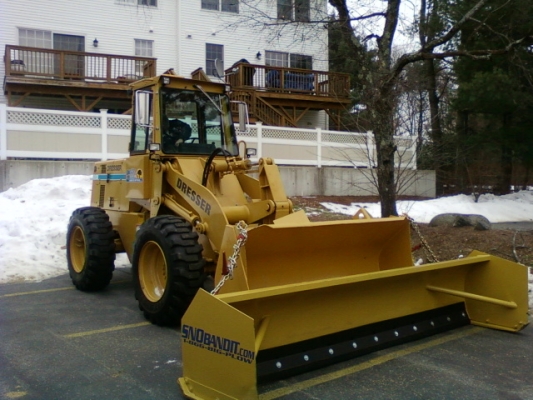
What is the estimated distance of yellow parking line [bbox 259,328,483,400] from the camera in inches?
179

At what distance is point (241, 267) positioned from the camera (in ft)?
17.9

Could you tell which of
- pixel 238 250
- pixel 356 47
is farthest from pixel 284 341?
pixel 356 47

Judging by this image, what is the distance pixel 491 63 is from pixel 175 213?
1540 centimetres

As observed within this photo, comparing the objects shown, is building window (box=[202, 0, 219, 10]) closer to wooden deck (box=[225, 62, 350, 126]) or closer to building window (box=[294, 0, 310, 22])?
wooden deck (box=[225, 62, 350, 126])

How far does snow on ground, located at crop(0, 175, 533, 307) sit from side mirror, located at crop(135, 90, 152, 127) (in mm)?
3836

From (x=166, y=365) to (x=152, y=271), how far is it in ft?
5.62

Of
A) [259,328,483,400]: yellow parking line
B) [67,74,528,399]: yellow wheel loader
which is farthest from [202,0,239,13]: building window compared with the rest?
[259,328,483,400]: yellow parking line

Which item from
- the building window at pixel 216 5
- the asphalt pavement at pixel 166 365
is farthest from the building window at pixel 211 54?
the asphalt pavement at pixel 166 365

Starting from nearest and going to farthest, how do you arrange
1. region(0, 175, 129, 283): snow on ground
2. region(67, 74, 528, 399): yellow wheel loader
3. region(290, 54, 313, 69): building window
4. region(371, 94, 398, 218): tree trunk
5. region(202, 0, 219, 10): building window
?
1. region(67, 74, 528, 399): yellow wheel loader
2. region(0, 175, 129, 283): snow on ground
3. region(371, 94, 398, 218): tree trunk
4. region(202, 0, 219, 10): building window
5. region(290, 54, 313, 69): building window

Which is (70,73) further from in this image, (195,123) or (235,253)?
(235,253)

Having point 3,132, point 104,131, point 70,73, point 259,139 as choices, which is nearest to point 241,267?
point 3,132

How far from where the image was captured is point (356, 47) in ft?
35.8

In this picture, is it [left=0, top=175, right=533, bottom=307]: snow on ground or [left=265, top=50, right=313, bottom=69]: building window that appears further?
[left=265, top=50, right=313, bottom=69]: building window

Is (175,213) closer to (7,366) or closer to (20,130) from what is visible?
(7,366)
